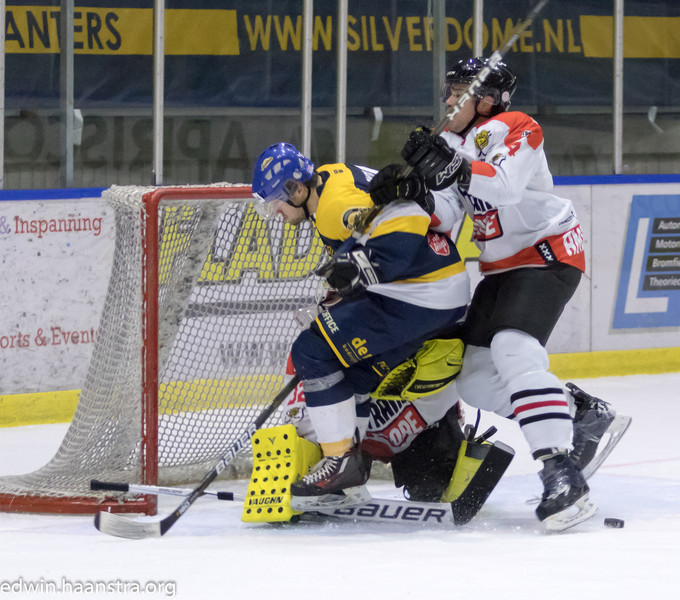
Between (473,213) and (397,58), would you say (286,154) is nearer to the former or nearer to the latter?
(473,213)

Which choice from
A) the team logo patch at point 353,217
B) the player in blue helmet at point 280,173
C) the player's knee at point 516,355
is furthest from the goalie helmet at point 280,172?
the player's knee at point 516,355

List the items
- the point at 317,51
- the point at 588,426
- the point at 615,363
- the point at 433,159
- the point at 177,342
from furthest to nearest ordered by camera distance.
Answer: the point at 317,51
the point at 615,363
the point at 177,342
the point at 588,426
the point at 433,159

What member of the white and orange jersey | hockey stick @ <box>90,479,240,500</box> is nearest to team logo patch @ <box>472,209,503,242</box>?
the white and orange jersey

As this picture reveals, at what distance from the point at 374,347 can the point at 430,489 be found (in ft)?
1.62

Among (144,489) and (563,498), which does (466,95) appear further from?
(144,489)

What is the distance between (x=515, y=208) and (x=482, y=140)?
0.66 feet

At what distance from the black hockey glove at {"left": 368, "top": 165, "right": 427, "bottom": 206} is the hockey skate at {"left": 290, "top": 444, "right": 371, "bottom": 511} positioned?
0.67 metres

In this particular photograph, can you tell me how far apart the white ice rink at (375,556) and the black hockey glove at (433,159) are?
0.89 m

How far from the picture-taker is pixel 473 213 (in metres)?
3.56

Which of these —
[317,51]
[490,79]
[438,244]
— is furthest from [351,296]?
[317,51]

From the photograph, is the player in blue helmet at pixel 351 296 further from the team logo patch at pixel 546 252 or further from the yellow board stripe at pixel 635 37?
the yellow board stripe at pixel 635 37

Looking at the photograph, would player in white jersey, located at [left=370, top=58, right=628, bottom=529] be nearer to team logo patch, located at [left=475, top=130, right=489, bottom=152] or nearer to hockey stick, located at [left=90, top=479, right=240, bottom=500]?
team logo patch, located at [left=475, top=130, right=489, bottom=152]

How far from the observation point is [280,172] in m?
3.40

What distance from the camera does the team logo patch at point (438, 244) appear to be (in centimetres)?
343
